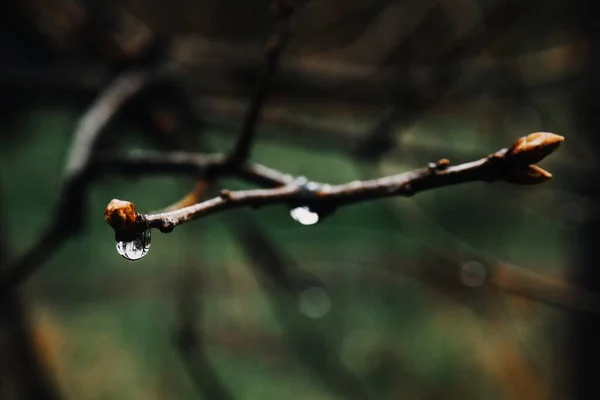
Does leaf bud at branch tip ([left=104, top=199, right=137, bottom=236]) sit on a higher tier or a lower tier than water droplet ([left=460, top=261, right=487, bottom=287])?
lower

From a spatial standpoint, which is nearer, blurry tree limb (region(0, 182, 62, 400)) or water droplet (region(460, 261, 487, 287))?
water droplet (region(460, 261, 487, 287))

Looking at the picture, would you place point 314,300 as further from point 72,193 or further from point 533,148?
point 533,148

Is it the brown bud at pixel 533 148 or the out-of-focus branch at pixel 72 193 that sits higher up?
the out-of-focus branch at pixel 72 193

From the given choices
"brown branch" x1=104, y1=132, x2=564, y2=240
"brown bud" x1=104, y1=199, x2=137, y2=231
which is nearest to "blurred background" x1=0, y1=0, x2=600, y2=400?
"brown branch" x1=104, y1=132, x2=564, y2=240

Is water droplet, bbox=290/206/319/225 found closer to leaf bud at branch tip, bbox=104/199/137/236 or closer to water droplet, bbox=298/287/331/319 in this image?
leaf bud at branch tip, bbox=104/199/137/236

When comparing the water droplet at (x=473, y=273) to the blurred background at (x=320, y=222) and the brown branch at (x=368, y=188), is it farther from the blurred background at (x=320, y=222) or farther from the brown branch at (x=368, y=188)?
the brown branch at (x=368, y=188)

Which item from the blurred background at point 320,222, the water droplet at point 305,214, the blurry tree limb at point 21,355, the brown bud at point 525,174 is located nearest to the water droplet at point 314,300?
the blurred background at point 320,222
